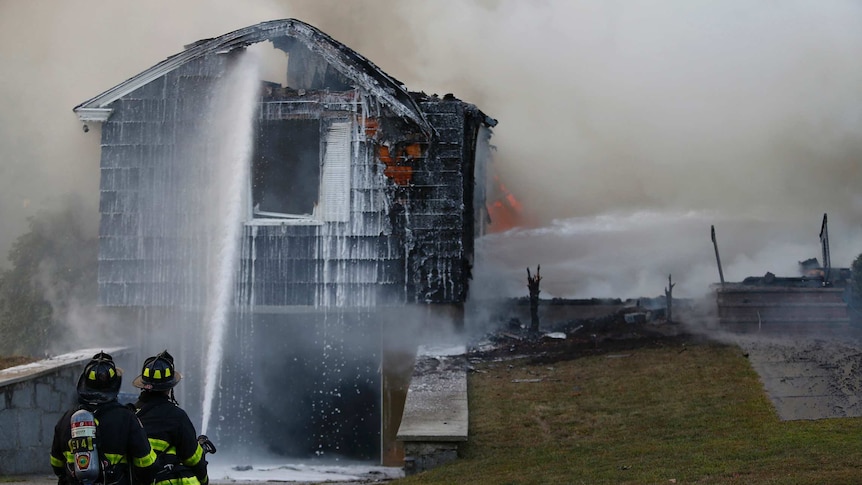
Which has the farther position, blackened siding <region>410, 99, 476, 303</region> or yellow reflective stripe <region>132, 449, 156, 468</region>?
blackened siding <region>410, 99, 476, 303</region>

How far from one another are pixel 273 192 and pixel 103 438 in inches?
416

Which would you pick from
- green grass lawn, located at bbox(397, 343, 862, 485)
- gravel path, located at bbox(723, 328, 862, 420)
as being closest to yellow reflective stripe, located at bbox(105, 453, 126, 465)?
green grass lawn, located at bbox(397, 343, 862, 485)

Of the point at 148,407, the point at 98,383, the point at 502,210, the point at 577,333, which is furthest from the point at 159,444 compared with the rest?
the point at 502,210

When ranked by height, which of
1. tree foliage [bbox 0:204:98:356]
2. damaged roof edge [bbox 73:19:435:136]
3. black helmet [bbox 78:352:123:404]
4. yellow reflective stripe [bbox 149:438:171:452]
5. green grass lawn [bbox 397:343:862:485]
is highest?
damaged roof edge [bbox 73:19:435:136]

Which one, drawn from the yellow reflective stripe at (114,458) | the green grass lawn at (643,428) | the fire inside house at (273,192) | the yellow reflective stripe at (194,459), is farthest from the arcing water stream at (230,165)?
the yellow reflective stripe at (114,458)

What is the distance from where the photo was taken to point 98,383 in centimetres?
618

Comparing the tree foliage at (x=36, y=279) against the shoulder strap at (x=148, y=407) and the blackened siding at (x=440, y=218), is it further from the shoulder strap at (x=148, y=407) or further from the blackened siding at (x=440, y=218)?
the shoulder strap at (x=148, y=407)

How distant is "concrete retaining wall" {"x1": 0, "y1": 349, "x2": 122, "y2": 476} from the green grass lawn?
17.2ft

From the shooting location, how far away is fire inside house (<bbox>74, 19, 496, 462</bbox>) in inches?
638

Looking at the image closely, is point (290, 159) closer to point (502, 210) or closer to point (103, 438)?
point (103, 438)

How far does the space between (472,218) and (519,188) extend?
15.2 meters

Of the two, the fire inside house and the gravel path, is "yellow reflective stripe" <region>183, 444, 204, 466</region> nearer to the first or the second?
the gravel path

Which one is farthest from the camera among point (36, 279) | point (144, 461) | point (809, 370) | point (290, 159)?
point (36, 279)

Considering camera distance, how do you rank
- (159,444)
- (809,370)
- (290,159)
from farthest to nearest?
1. (290,159)
2. (809,370)
3. (159,444)
